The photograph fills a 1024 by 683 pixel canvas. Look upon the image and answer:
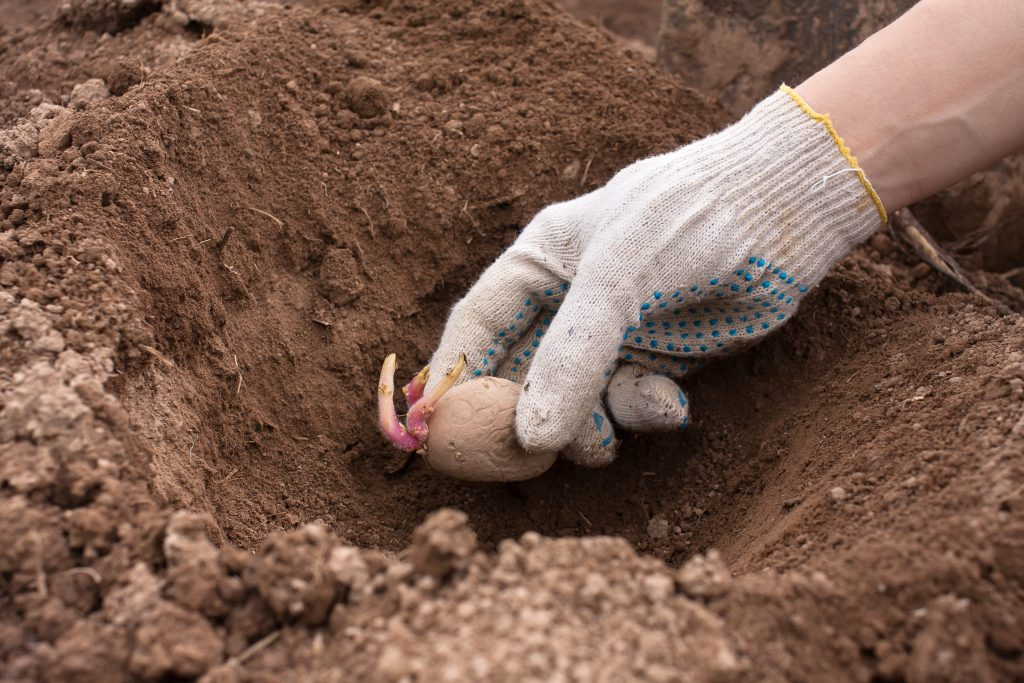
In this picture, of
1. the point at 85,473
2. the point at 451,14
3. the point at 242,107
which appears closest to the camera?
the point at 85,473

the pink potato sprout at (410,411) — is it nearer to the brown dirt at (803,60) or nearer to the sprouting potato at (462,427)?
the sprouting potato at (462,427)

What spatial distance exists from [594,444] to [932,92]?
4.59 feet

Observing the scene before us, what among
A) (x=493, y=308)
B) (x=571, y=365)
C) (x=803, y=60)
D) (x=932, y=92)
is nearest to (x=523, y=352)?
(x=493, y=308)

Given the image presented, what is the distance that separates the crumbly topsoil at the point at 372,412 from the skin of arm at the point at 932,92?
498 millimetres

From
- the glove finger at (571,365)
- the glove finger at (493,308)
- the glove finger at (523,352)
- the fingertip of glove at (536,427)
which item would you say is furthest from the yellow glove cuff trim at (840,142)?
the fingertip of glove at (536,427)

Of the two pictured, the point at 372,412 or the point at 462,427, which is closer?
the point at 462,427

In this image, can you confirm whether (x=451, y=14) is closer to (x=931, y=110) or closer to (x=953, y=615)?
(x=931, y=110)

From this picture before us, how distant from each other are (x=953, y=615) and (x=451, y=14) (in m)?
2.85

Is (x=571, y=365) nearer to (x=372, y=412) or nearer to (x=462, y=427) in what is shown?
(x=462, y=427)

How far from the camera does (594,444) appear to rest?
262cm

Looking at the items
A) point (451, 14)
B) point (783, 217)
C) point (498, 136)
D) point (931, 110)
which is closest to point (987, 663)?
point (783, 217)

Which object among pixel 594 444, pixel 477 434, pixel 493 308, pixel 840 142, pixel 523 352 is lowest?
pixel 594 444

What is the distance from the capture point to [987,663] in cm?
149

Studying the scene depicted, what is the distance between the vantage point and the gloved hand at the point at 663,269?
7.80 ft
